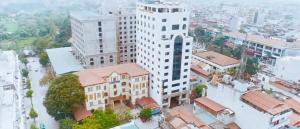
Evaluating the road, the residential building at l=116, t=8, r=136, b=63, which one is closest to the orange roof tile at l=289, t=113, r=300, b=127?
the road

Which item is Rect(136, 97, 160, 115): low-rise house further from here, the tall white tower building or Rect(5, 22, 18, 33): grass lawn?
Rect(5, 22, 18, 33): grass lawn

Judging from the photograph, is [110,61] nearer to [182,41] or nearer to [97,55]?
[97,55]

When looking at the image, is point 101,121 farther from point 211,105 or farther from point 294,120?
point 294,120

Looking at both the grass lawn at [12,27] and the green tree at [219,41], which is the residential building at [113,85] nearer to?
the green tree at [219,41]

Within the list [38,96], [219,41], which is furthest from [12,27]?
[219,41]

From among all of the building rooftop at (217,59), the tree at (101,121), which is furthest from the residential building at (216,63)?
the tree at (101,121)

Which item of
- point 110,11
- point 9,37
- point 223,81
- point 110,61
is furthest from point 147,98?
point 9,37
